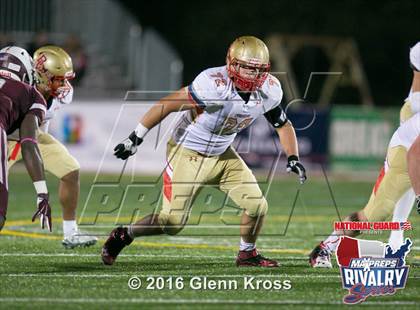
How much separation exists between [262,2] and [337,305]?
15934mm

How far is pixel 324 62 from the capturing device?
19344 millimetres

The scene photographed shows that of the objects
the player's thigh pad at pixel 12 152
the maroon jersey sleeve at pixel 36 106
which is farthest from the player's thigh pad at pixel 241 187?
the player's thigh pad at pixel 12 152

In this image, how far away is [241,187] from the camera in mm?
6004

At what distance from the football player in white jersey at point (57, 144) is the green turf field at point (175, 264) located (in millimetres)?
188

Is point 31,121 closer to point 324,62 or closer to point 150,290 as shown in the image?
point 150,290

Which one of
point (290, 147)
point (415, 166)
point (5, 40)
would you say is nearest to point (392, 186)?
point (415, 166)

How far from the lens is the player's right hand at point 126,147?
5555mm

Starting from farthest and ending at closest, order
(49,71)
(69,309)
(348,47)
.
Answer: (348,47), (49,71), (69,309)

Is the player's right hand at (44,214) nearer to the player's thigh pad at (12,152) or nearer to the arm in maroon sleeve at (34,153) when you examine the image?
the arm in maroon sleeve at (34,153)

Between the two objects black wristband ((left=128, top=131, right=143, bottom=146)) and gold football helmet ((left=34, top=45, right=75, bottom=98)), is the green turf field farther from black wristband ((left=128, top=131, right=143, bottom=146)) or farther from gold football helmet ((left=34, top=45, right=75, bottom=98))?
gold football helmet ((left=34, top=45, right=75, bottom=98))

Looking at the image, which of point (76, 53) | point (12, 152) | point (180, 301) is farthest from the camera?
point (76, 53)

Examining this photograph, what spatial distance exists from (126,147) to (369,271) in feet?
5.43

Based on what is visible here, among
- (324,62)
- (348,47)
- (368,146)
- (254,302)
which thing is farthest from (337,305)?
(324,62)

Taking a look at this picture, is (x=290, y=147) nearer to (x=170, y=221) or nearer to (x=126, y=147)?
(x=170, y=221)
